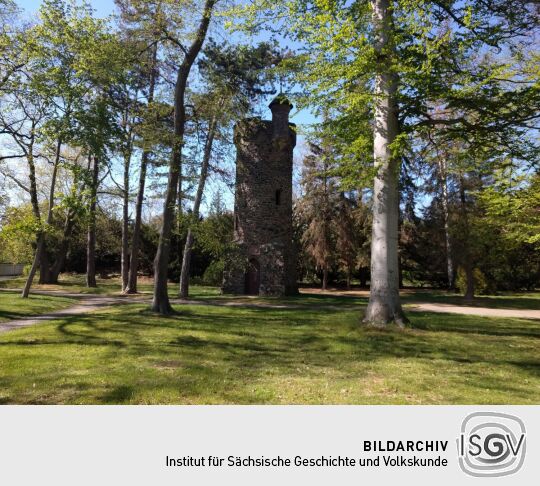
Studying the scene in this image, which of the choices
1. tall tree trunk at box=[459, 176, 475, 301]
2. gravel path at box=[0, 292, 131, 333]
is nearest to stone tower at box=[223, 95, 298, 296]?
gravel path at box=[0, 292, 131, 333]

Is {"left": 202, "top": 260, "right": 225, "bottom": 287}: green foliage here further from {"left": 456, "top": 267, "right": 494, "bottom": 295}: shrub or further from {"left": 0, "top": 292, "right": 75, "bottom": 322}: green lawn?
{"left": 456, "top": 267, "right": 494, "bottom": 295}: shrub

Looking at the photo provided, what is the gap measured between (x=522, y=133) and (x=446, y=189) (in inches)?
874

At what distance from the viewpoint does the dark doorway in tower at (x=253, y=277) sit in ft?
82.5

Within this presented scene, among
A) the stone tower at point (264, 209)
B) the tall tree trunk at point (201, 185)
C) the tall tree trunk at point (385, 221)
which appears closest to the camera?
the tall tree trunk at point (385, 221)

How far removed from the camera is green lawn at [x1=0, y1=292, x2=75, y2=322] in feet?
46.3

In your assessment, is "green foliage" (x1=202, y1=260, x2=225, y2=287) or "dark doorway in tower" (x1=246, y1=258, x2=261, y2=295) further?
"green foliage" (x1=202, y1=260, x2=225, y2=287)

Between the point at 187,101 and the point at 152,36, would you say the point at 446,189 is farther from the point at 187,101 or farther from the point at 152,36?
the point at 152,36

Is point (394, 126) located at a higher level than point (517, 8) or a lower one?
lower

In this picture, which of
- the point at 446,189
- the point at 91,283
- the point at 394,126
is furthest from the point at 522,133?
the point at 91,283

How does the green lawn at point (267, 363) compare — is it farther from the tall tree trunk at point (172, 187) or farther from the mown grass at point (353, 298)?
the mown grass at point (353, 298)

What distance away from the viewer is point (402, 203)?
1291 inches

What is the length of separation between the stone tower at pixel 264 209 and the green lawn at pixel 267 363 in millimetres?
11715

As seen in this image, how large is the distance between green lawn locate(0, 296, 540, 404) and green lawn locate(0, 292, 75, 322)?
2.57 meters

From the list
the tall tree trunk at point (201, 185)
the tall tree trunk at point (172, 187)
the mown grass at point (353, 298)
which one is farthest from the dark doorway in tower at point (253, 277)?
the tall tree trunk at point (172, 187)
